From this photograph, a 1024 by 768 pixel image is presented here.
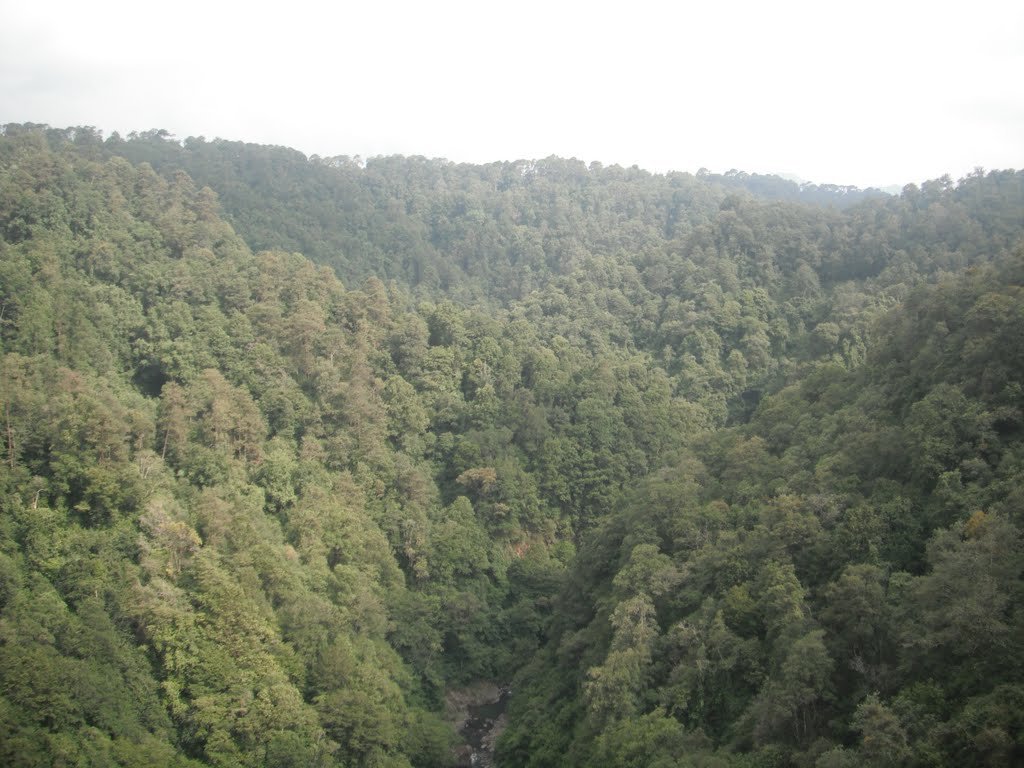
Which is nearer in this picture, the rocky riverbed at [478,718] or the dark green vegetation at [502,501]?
the dark green vegetation at [502,501]

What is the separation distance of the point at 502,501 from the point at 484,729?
34.3ft

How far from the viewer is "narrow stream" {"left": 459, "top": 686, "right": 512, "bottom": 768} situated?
93.0 ft

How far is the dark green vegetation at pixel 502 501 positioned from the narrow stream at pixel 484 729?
4.04 feet

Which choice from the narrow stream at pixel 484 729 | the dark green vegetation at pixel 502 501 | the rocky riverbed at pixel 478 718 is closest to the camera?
the dark green vegetation at pixel 502 501

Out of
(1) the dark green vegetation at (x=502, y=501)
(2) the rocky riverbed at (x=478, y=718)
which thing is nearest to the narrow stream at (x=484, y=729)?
(2) the rocky riverbed at (x=478, y=718)

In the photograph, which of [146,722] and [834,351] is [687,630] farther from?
[834,351]

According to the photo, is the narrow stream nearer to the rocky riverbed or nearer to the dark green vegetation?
the rocky riverbed

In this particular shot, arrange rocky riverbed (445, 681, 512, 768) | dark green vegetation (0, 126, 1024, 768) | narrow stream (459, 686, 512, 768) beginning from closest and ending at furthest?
1. dark green vegetation (0, 126, 1024, 768)
2. narrow stream (459, 686, 512, 768)
3. rocky riverbed (445, 681, 512, 768)

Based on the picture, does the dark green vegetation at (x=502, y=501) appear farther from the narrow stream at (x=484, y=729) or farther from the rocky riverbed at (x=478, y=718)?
the narrow stream at (x=484, y=729)

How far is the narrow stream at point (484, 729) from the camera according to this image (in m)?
28.3

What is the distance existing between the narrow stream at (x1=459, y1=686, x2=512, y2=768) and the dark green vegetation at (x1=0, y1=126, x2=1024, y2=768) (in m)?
1.23

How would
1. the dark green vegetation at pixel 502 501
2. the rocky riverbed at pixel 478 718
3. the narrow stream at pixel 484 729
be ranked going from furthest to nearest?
1. the rocky riverbed at pixel 478 718
2. the narrow stream at pixel 484 729
3. the dark green vegetation at pixel 502 501

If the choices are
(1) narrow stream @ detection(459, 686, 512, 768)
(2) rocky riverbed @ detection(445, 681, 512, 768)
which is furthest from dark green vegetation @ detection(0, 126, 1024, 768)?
(1) narrow stream @ detection(459, 686, 512, 768)

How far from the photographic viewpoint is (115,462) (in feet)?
85.8
